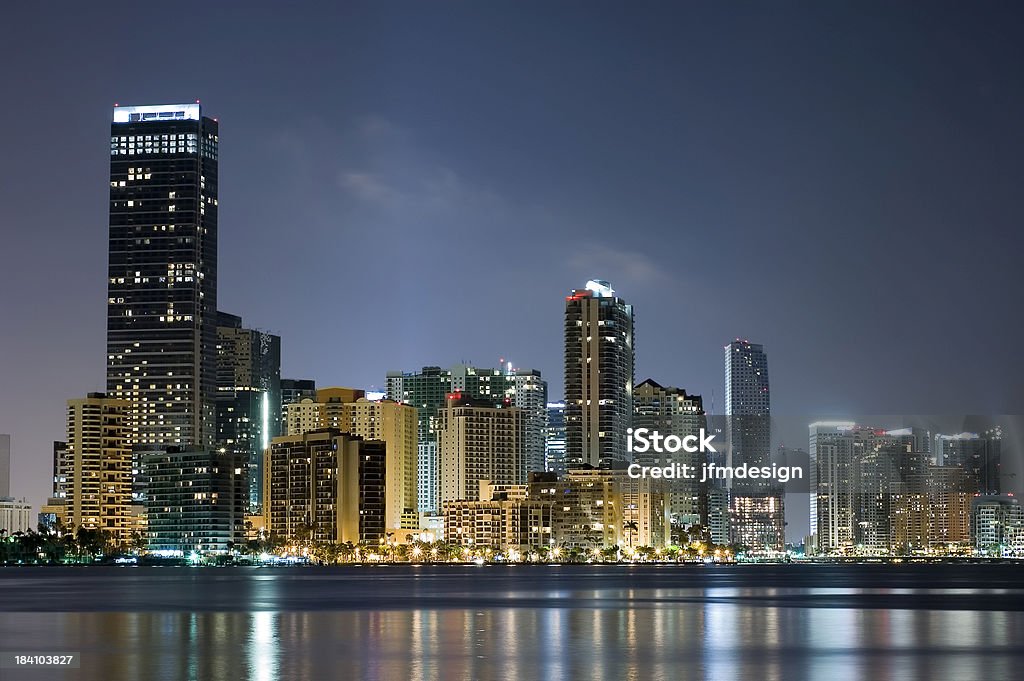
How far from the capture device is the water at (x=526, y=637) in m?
46.8

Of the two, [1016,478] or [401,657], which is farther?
[1016,478]

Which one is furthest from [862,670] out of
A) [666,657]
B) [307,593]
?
[307,593]

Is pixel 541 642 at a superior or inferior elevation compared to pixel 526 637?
superior

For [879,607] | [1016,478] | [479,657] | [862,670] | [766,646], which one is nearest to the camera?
[862,670]

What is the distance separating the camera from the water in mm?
46844

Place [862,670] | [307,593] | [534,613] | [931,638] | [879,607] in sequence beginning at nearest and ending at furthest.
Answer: [862,670] < [931,638] < [534,613] < [879,607] < [307,593]

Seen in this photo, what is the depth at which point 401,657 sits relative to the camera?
51500 mm

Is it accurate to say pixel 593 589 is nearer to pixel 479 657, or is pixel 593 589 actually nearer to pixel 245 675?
pixel 479 657

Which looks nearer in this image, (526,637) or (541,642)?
(541,642)

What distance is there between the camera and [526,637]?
2383 inches

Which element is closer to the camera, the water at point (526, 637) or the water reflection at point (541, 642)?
the water reflection at point (541, 642)

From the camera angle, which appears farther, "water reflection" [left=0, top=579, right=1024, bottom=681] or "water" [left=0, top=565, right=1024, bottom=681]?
"water" [left=0, top=565, right=1024, bottom=681]

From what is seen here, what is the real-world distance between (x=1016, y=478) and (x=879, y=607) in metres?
116

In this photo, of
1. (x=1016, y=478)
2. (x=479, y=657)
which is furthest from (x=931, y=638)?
(x=1016, y=478)
